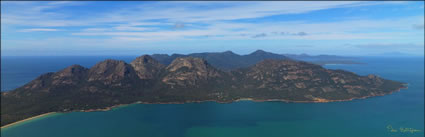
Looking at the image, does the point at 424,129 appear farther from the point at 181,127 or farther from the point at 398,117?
the point at 181,127

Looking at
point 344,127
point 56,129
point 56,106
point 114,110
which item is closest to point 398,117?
point 344,127

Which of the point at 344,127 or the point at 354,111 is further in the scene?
the point at 354,111

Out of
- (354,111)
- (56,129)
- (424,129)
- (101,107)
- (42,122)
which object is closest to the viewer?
(424,129)

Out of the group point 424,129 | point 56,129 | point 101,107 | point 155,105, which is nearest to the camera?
point 424,129

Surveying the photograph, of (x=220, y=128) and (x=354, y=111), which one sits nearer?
(x=220, y=128)

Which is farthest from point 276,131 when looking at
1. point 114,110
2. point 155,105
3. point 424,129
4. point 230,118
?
point 114,110

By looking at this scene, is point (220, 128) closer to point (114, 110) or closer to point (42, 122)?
point (114, 110)

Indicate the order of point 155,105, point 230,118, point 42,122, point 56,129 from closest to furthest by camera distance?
point 56,129, point 42,122, point 230,118, point 155,105

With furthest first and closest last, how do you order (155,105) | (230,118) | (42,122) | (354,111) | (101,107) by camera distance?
1. (155,105)
2. (101,107)
3. (354,111)
4. (230,118)
5. (42,122)

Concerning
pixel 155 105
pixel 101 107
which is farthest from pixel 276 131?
pixel 101 107
